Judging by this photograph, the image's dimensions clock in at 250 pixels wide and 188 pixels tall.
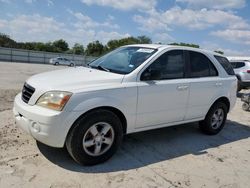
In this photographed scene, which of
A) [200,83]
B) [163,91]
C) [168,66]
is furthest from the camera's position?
[200,83]

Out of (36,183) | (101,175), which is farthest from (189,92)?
(36,183)

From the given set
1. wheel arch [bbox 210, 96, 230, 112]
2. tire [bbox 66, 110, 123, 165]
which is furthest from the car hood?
wheel arch [bbox 210, 96, 230, 112]

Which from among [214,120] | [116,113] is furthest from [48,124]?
[214,120]

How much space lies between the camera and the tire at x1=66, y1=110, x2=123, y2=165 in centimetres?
396

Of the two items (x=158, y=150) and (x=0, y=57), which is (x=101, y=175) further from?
(x=0, y=57)

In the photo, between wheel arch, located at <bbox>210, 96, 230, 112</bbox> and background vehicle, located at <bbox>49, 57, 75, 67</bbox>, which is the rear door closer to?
wheel arch, located at <bbox>210, 96, 230, 112</bbox>

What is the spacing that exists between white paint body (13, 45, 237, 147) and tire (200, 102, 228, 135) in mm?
178

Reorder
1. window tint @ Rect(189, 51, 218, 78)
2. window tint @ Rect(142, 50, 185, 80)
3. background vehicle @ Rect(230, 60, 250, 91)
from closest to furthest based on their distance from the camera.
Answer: window tint @ Rect(142, 50, 185, 80)
window tint @ Rect(189, 51, 218, 78)
background vehicle @ Rect(230, 60, 250, 91)

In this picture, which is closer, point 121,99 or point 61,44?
point 121,99

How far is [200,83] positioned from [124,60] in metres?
1.61

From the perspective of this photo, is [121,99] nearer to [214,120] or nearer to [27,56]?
[214,120]

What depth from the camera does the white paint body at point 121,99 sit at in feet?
12.7

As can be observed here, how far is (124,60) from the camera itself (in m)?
5.06

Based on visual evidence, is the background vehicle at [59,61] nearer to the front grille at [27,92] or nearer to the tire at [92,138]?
the front grille at [27,92]
